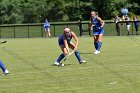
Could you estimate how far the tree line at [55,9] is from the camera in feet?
198

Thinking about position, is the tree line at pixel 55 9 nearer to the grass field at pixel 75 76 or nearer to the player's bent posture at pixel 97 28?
the player's bent posture at pixel 97 28

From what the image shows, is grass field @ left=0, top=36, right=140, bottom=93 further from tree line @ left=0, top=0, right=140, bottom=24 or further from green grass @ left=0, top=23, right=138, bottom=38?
tree line @ left=0, top=0, right=140, bottom=24

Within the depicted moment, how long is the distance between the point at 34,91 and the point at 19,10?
4884 centimetres

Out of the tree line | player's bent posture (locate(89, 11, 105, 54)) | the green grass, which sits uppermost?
player's bent posture (locate(89, 11, 105, 54))

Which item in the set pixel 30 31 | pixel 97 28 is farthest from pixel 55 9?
pixel 97 28

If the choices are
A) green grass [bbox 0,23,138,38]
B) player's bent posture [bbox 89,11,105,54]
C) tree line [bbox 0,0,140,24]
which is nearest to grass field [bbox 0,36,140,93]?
player's bent posture [bbox 89,11,105,54]

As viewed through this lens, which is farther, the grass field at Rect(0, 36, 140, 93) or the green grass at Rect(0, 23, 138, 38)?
the green grass at Rect(0, 23, 138, 38)

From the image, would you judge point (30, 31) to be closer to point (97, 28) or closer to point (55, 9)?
point (55, 9)

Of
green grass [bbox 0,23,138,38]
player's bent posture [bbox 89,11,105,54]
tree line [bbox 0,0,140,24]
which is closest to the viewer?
player's bent posture [bbox 89,11,105,54]

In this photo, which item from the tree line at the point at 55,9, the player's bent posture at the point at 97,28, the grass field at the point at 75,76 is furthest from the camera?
the tree line at the point at 55,9

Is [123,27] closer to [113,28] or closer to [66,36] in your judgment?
[113,28]

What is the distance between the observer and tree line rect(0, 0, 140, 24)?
60.3 meters

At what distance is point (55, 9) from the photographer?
61875 mm

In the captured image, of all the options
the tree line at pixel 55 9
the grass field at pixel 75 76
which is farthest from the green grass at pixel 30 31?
the grass field at pixel 75 76
